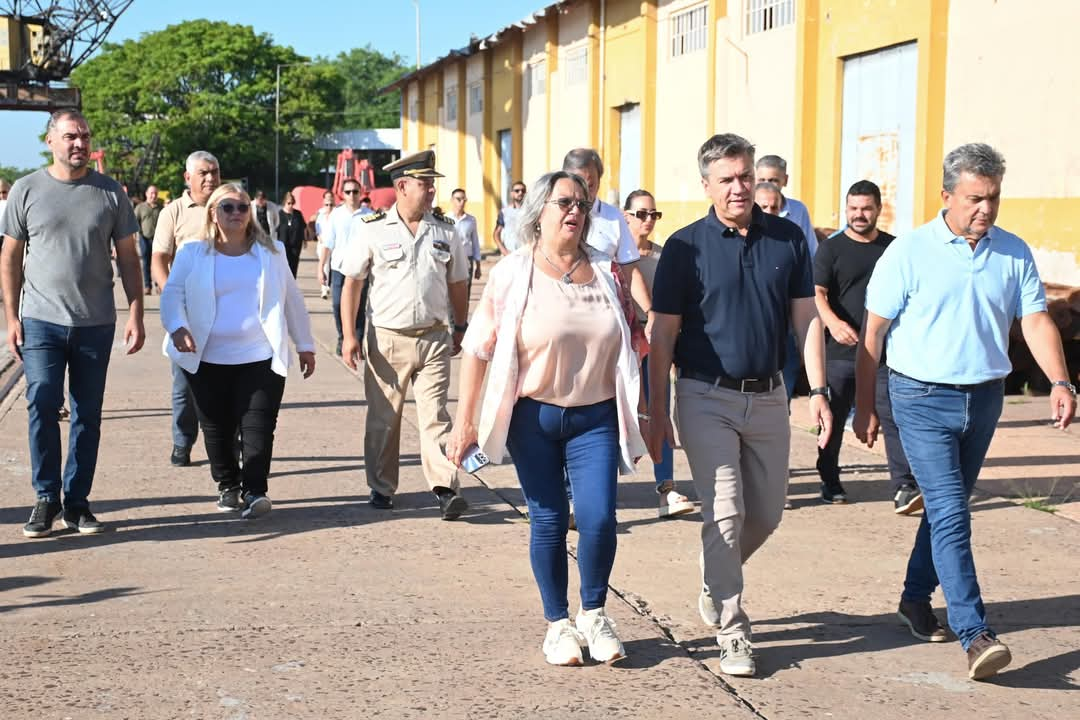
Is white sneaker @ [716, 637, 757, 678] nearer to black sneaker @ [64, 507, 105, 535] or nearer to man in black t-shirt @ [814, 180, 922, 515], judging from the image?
man in black t-shirt @ [814, 180, 922, 515]

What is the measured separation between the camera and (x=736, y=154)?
17.0 ft

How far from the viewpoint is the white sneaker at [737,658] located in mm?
5016

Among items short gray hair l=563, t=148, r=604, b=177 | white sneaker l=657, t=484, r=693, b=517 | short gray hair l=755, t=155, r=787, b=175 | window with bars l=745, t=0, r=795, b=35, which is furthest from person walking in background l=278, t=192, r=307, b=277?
short gray hair l=563, t=148, r=604, b=177

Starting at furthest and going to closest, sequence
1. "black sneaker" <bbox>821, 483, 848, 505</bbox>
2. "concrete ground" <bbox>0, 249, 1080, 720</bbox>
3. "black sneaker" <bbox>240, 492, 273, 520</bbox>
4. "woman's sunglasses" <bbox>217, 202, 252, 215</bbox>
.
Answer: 1. "black sneaker" <bbox>821, 483, 848, 505</bbox>
2. "black sneaker" <bbox>240, 492, 273, 520</bbox>
3. "woman's sunglasses" <bbox>217, 202, 252, 215</bbox>
4. "concrete ground" <bbox>0, 249, 1080, 720</bbox>

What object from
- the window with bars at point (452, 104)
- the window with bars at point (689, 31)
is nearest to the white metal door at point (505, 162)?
the window with bars at point (452, 104)

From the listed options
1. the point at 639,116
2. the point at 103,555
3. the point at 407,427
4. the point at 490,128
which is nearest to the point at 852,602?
the point at 103,555

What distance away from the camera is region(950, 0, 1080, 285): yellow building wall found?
14234 millimetres

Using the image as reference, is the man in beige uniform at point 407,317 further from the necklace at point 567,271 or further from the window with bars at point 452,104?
the window with bars at point 452,104

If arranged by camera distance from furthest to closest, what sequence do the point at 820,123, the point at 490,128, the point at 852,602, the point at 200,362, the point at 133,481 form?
the point at 490,128, the point at 820,123, the point at 133,481, the point at 200,362, the point at 852,602

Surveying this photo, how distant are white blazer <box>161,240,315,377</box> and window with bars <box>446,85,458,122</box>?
37.1 meters

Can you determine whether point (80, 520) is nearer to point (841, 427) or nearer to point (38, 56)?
point (841, 427)

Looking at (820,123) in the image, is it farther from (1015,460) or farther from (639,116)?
(1015,460)

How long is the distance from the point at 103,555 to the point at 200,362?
1196 millimetres

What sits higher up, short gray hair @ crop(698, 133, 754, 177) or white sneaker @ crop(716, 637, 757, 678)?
short gray hair @ crop(698, 133, 754, 177)
